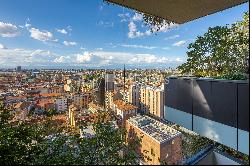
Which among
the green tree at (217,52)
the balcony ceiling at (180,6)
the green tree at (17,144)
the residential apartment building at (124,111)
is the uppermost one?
the balcony ceiling at (180,6)

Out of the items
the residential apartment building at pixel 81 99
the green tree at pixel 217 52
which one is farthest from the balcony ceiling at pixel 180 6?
the residential apartment building at pixel 81 99

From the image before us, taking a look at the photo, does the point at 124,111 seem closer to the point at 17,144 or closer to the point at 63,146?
the point at 17,144

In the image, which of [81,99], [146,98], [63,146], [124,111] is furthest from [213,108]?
[81,99]

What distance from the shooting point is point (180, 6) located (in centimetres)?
302

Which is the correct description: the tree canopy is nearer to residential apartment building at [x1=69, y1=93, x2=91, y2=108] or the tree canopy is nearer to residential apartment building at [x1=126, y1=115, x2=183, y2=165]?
residential apartment building at [x1=126, y1=115, x2=183, y2=165]

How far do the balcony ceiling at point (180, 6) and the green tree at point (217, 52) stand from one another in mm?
478

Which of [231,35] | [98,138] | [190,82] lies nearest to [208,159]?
[190,82]

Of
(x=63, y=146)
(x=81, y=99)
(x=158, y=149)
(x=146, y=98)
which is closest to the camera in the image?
(x=63, y=146)

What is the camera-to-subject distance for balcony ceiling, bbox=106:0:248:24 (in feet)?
9.29

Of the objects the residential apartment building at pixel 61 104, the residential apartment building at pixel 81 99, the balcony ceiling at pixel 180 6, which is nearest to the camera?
the balcony ceiling at pixel 180 6

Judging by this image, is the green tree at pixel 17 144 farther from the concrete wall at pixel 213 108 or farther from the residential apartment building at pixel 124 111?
the residential apartment building at pixel 124 111

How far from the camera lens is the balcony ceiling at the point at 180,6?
283cm

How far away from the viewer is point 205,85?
286 centimetres

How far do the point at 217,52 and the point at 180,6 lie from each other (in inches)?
56.4
